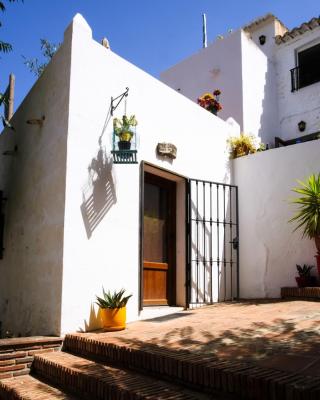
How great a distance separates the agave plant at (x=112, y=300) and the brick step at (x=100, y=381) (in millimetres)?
619

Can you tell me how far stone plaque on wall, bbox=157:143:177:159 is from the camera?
17.9 feet

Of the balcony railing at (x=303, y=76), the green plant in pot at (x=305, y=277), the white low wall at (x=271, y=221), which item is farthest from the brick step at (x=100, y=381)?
the balcony railing at (x=303, y=76)

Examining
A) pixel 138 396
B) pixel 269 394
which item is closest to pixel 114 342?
pixel 138 396

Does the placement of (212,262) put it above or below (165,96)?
below

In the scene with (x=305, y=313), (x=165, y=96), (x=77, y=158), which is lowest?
(x=305, y=313)

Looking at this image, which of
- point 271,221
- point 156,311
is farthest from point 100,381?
point 271,221

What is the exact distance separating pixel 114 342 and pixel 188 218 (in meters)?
2.61

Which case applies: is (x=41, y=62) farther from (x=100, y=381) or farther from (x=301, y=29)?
(x=100, y=381)

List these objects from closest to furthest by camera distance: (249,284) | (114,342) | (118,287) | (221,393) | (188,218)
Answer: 1. (221,393)
2. (114,342)
3. (118,287)
4. (188,218)
5. (249,284)

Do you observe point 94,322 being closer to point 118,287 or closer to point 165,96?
point 118,287

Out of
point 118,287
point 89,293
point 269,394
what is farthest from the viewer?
point 118,287

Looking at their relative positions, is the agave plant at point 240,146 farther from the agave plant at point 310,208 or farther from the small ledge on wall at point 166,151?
the small ledge on wall at point 166,151

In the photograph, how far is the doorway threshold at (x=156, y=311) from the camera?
4.85m

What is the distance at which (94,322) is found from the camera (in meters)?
4.30
